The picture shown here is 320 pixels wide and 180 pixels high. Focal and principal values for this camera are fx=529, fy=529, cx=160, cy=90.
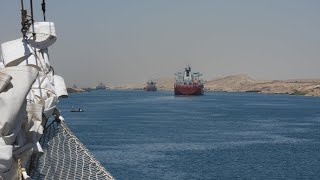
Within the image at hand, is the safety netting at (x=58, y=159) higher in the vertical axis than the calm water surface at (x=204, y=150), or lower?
higher

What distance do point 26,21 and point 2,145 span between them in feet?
20.5

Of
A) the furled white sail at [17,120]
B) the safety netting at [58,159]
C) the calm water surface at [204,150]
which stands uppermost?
the furled white sail at [17,120]

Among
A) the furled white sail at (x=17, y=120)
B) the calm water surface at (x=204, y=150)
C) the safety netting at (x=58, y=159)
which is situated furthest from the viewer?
the calm water surface at (x=204, y=150)

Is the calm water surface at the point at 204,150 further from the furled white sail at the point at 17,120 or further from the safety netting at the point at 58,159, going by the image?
the furled white sail at the point at 17,120

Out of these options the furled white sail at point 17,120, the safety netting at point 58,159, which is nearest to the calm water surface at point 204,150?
the safety netting at point 58,159

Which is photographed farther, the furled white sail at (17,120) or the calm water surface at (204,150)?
the calm water surface at (204,150)

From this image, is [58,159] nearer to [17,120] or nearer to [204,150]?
[17,120]

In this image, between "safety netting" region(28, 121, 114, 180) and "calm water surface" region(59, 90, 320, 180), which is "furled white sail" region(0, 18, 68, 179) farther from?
"calm water surface" region(59, 90, 320, 180)

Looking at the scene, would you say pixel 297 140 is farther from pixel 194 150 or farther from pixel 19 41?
Result: pixel 19 41

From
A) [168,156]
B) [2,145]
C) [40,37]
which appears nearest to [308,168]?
[168,156]

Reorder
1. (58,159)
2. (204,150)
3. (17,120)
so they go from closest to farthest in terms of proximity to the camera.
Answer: (17,120)
(58,159)
(204,150)

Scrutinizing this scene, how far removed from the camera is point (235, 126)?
117 m

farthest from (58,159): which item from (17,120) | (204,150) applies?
(204,150)

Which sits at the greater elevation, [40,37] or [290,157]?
[40,37]
